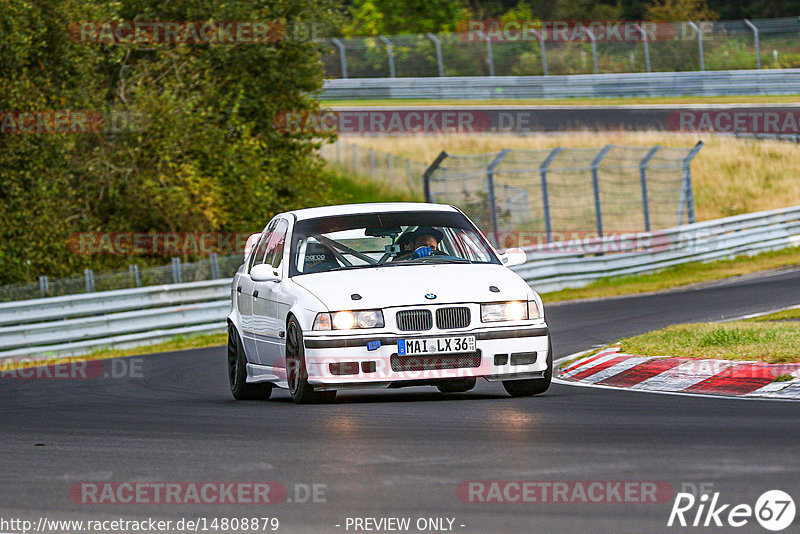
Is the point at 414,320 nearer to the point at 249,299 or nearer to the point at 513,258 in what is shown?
the point at 513,258

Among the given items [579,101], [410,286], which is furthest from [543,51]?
[410,286]

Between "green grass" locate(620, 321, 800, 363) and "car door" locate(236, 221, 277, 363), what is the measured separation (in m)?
3.53

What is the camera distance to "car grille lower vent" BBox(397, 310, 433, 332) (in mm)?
9789

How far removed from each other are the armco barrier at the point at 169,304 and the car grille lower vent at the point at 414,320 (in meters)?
13.3

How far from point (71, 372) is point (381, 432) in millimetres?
10409

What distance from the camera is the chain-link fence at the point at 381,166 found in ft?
142

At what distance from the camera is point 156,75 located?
30672mm

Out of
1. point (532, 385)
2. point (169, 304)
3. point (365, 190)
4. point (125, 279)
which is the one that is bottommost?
point (365, 190)

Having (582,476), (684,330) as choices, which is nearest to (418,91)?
(684,330)

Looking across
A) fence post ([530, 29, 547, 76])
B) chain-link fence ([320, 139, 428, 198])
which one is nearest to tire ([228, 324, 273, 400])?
chain-link fence ([320, 139, 428, 198])

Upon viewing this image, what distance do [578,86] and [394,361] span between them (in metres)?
41.4

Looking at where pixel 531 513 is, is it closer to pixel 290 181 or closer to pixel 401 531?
pixel 401 531

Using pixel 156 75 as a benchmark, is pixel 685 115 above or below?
below

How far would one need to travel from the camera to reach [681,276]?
28.0 m
